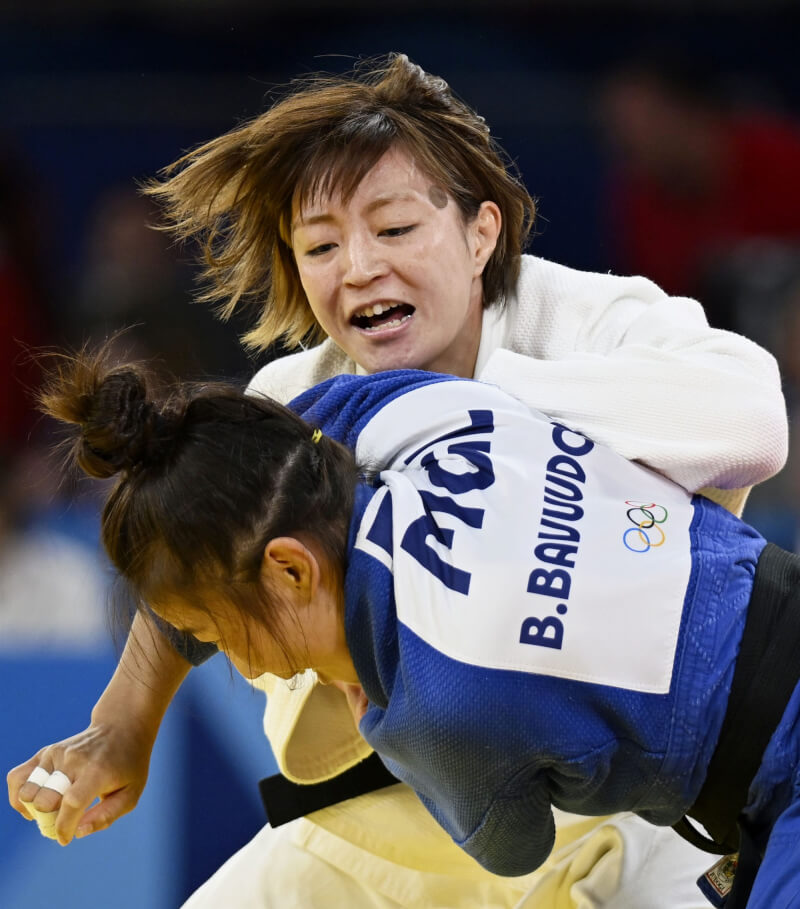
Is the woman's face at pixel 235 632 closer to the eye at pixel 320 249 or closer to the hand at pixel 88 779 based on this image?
the hand at pixel 88 779

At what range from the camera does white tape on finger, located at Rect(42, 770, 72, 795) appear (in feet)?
4.35

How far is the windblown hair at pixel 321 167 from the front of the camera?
1.57 m

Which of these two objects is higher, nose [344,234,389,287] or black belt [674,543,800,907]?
nose [344,234,389,287]

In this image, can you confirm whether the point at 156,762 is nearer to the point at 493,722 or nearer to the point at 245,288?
the point at 245,288

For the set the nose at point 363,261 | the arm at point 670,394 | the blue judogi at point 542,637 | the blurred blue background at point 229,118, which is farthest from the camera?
the blurred blue background at point 229,118

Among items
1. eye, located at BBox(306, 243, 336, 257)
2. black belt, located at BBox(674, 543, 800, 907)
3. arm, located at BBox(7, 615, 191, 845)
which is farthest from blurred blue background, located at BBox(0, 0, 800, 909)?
black belt, located at BBox(674, 543, 800, 907)

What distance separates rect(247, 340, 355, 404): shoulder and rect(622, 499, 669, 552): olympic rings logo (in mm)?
670

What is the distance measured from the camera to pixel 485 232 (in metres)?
1.67

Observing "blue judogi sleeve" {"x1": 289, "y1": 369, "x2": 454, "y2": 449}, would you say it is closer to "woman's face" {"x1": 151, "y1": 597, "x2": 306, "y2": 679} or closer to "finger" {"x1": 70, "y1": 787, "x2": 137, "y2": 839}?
"woman's face" {"x1": 151, "y1": 597, "x2": 306, "y2": 679}

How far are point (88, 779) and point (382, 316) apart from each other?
660mm

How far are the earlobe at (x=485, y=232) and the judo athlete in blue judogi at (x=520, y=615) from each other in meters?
0.52

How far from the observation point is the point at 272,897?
1.54m

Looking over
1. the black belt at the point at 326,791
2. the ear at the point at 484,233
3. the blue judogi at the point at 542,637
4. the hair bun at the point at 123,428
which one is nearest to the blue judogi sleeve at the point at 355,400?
the blue judogi at the point at 542,637

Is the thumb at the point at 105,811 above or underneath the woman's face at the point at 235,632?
underneath
